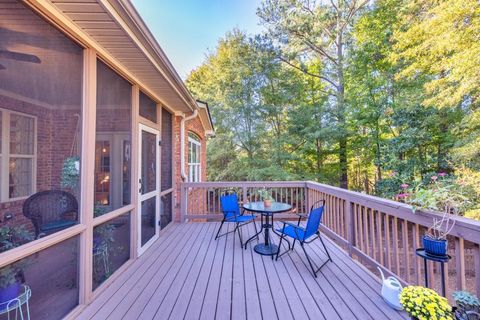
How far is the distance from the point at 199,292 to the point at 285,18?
11.4 metres

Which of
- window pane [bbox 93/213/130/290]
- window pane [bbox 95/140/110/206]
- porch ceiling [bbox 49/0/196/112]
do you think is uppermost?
porch ceiling [bbox 49/0/196/112]

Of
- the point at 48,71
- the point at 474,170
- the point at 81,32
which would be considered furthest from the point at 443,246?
the point at 474,170

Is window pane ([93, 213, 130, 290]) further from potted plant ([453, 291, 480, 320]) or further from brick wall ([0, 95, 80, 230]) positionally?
potted plant ([453, 291, 480, 320])

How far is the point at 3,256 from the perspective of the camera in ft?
4.59

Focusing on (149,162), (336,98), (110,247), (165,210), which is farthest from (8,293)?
(336,98)

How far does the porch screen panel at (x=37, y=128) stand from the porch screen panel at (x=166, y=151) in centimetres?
241

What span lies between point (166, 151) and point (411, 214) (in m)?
4.22

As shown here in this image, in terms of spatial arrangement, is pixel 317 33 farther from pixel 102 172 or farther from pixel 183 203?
pixel 102 172

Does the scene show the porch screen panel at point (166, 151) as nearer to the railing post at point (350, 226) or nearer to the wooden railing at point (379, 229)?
the wooden railing at point (379, 229)

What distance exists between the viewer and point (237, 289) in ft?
7.87

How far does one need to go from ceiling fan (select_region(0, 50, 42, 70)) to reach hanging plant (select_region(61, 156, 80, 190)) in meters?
0.82

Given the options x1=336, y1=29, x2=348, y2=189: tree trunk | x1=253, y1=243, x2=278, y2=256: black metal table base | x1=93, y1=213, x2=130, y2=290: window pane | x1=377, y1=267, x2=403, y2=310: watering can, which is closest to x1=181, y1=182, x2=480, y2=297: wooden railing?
x1=377, y1=267, x2=403, y2=310: watering can

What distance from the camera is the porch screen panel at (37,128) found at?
1.48 metres

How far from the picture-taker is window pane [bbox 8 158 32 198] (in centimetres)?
154
